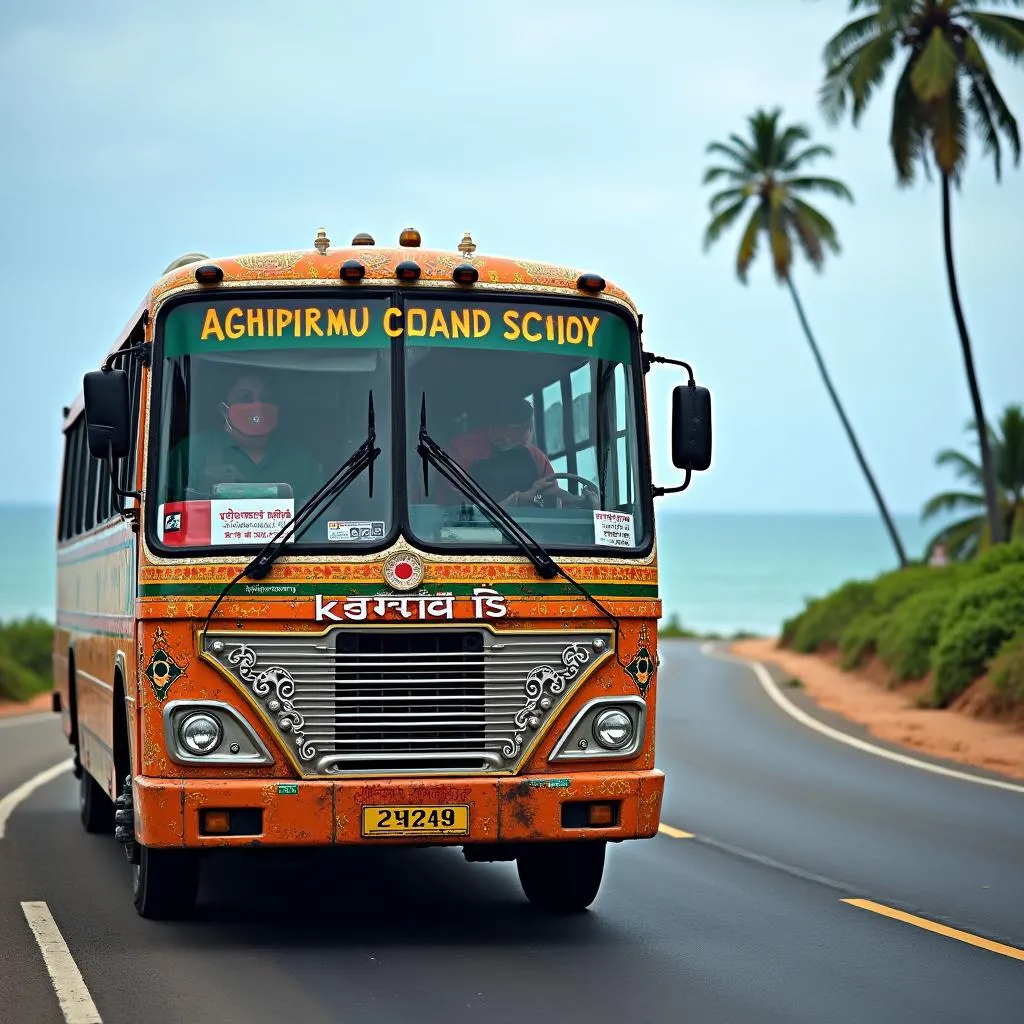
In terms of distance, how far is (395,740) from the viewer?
28.4 feet

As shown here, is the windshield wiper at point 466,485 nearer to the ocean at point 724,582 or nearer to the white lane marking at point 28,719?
the white lane marking at point 28,719

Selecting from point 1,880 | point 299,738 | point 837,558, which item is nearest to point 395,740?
point 299,738

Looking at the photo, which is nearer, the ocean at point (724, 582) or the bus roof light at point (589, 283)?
the bus roof light at point (589, 283)

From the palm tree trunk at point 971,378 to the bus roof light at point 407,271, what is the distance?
98.0ft

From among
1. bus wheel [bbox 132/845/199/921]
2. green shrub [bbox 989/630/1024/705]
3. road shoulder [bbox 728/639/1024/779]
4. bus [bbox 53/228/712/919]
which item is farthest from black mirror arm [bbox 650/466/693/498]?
green shrub [bbox 989/630/1024/705]

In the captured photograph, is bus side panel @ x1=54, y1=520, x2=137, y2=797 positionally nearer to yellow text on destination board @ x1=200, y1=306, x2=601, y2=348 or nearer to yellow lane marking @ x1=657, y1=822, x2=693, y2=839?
yellow text on destination board @ x1=200, y1=306, x2=601, y2=348

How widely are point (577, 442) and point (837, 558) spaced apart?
18174 centimetres

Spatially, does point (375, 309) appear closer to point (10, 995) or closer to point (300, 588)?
point (300, 588)

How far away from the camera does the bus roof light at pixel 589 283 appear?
30.8ft

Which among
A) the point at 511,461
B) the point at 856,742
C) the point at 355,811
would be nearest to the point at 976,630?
the point at 856,742

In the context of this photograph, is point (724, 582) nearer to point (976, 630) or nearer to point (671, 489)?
point (976, 630)

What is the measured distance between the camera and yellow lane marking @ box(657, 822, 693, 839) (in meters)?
13.4

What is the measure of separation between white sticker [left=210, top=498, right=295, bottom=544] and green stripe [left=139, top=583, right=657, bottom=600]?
24 centimetres

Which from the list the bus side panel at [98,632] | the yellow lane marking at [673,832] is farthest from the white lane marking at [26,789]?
the yellow lane marking at [673,832]
